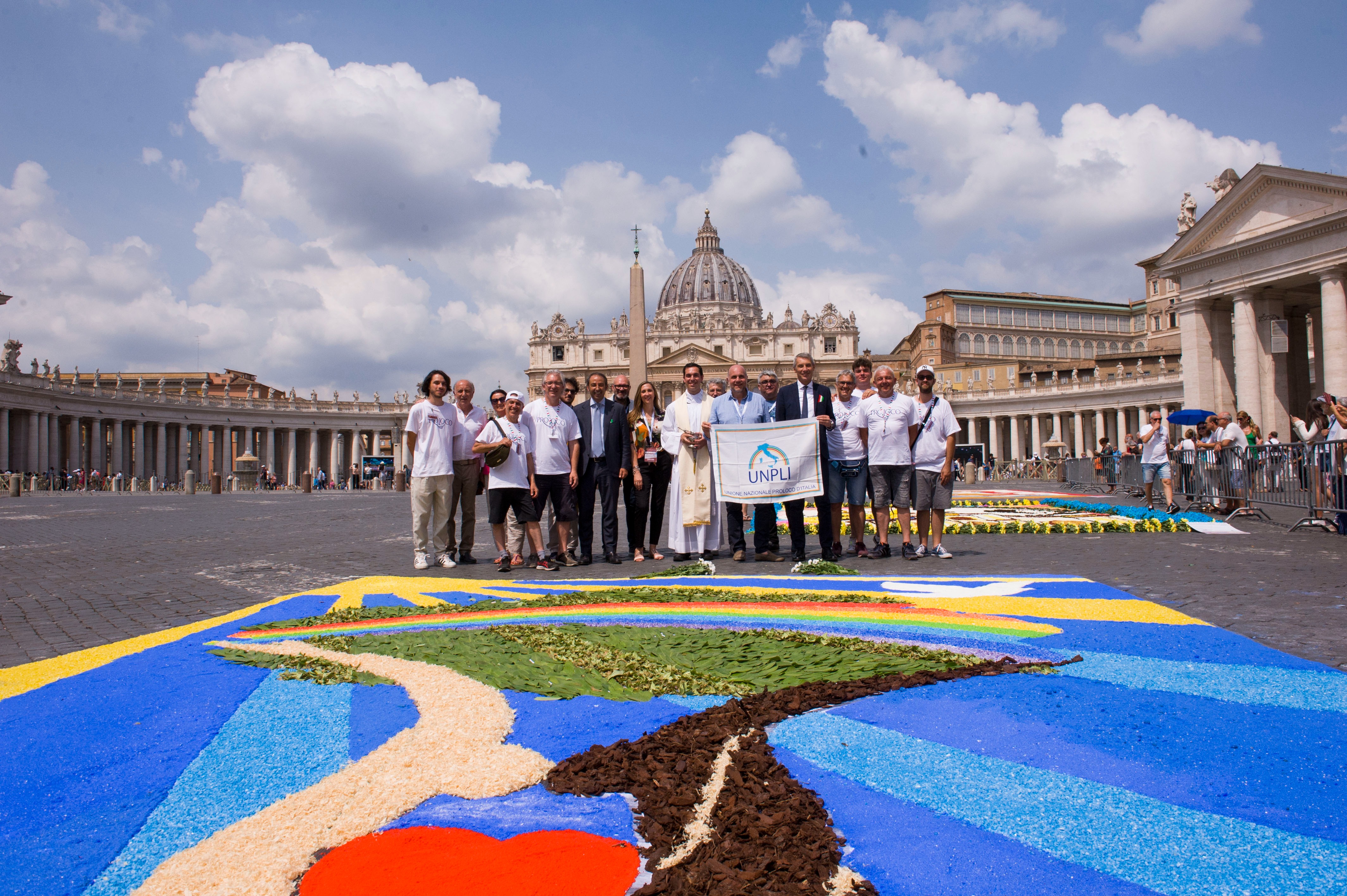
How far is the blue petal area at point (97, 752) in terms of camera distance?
1.88 meters

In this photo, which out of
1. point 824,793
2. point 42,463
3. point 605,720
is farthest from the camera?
point 42,463

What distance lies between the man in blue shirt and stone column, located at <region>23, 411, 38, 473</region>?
55.6 metres

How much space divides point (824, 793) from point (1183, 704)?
1.61 m

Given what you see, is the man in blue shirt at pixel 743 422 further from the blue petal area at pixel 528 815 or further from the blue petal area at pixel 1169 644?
the blue petal area at pixel 528 815

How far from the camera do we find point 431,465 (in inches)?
299

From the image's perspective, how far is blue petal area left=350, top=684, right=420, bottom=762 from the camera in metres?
2.60

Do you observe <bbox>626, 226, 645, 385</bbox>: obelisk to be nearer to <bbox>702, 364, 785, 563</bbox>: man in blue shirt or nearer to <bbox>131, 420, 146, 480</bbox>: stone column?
<bbox>702, 364, 785, 563</bbox>: man in blue shirt

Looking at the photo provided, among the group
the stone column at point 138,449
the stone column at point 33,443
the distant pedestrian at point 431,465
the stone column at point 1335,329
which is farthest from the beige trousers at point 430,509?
the stone column at point 138,449

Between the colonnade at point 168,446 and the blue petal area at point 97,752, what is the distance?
5200 cm

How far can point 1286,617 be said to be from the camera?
4422 millimetres

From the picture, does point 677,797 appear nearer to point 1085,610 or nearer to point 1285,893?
point 1285,893

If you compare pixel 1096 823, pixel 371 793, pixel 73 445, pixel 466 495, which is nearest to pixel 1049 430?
pixel 466 495

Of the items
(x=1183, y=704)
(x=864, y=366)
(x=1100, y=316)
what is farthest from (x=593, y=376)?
(x=1100, y=316)

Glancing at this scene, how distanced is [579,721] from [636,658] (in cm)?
87
